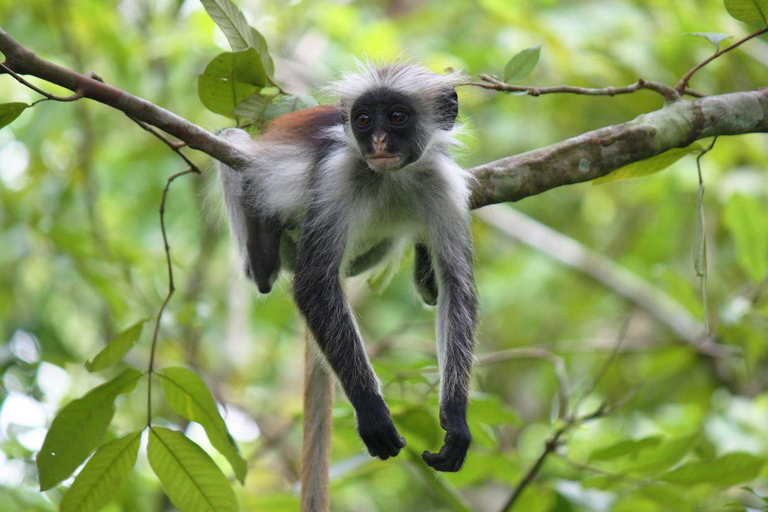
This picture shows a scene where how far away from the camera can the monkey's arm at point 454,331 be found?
3.13 m

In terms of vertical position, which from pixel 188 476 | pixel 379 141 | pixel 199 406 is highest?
pixel 379 141

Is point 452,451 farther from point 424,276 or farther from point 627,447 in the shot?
point 424,276

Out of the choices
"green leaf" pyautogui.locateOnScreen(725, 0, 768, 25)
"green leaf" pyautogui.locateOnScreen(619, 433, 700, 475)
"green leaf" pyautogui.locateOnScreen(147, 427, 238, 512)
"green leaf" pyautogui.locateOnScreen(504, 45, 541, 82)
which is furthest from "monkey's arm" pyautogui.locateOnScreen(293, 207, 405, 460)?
"green leaf" pyautogui.locateOnScreen(725, 0, 768, 25)

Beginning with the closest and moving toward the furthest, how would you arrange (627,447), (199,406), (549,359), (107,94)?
1. (107,94)
2. (199,406)
3. (627,447)
4. (549,359)

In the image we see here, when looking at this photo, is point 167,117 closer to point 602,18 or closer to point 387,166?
point 387,166

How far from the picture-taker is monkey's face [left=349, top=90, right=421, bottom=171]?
3516mm

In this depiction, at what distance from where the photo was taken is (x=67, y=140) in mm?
7820

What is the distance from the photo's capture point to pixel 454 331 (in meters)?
3.55

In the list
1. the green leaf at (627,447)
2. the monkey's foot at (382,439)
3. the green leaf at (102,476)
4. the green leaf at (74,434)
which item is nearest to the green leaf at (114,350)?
the green leaf at (74,434)

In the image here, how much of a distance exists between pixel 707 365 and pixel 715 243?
4.36 ft

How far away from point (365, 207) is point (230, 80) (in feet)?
3.08

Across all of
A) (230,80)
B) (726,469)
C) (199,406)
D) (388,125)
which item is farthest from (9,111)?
(726,469)

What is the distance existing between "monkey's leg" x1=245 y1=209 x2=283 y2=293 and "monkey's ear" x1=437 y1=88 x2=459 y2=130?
1045 mm

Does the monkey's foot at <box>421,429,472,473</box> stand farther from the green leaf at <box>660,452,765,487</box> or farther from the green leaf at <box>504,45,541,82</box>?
the green leaf at <box>504,45,541,82</box>
